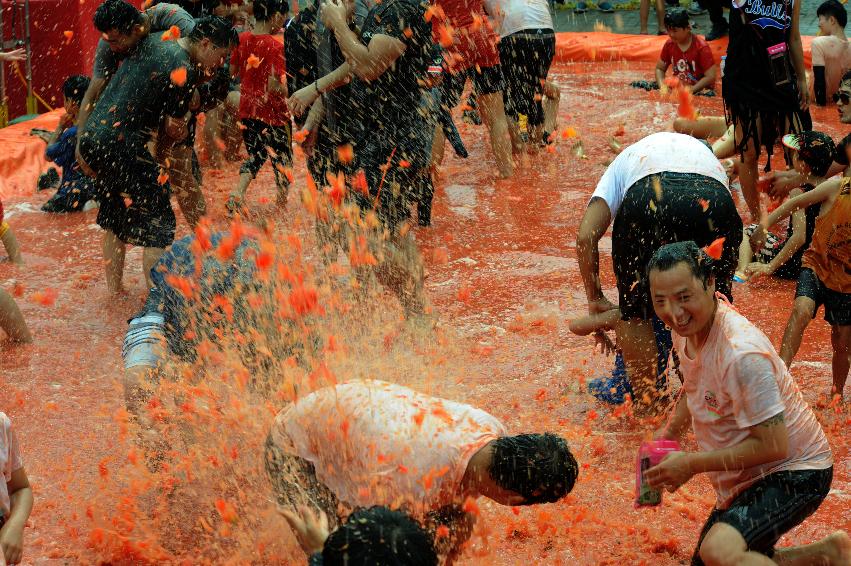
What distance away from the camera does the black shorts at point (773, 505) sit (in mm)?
3020

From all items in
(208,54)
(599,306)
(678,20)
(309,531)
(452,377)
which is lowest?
(452,377)

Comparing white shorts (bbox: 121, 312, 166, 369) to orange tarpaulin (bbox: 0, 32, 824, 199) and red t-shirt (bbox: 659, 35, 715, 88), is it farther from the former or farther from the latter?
red t-shirt (bbox: 659, 35, 715, 88)

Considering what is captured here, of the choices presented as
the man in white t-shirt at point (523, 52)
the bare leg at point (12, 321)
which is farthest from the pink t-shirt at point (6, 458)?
the man in white t-shirt at point (523, 52)

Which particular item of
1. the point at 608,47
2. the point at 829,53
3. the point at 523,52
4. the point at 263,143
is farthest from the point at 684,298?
the point at 608,47

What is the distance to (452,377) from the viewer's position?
5137mm

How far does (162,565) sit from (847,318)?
3097 mm

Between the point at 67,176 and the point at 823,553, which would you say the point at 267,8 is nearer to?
the point at 67,176

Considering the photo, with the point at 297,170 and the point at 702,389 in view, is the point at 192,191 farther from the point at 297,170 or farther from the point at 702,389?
the point at 702,389

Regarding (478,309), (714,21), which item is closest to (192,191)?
(478,309)

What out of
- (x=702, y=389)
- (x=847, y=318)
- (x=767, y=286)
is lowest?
(x=767, y=286)

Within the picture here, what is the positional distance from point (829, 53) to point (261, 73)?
17.8 feet

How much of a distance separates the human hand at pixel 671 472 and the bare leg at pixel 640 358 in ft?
4.44

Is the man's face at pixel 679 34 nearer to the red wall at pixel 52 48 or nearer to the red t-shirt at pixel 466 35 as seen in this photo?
the red t-shirt at pixel 466 35

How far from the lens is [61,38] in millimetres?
10398
